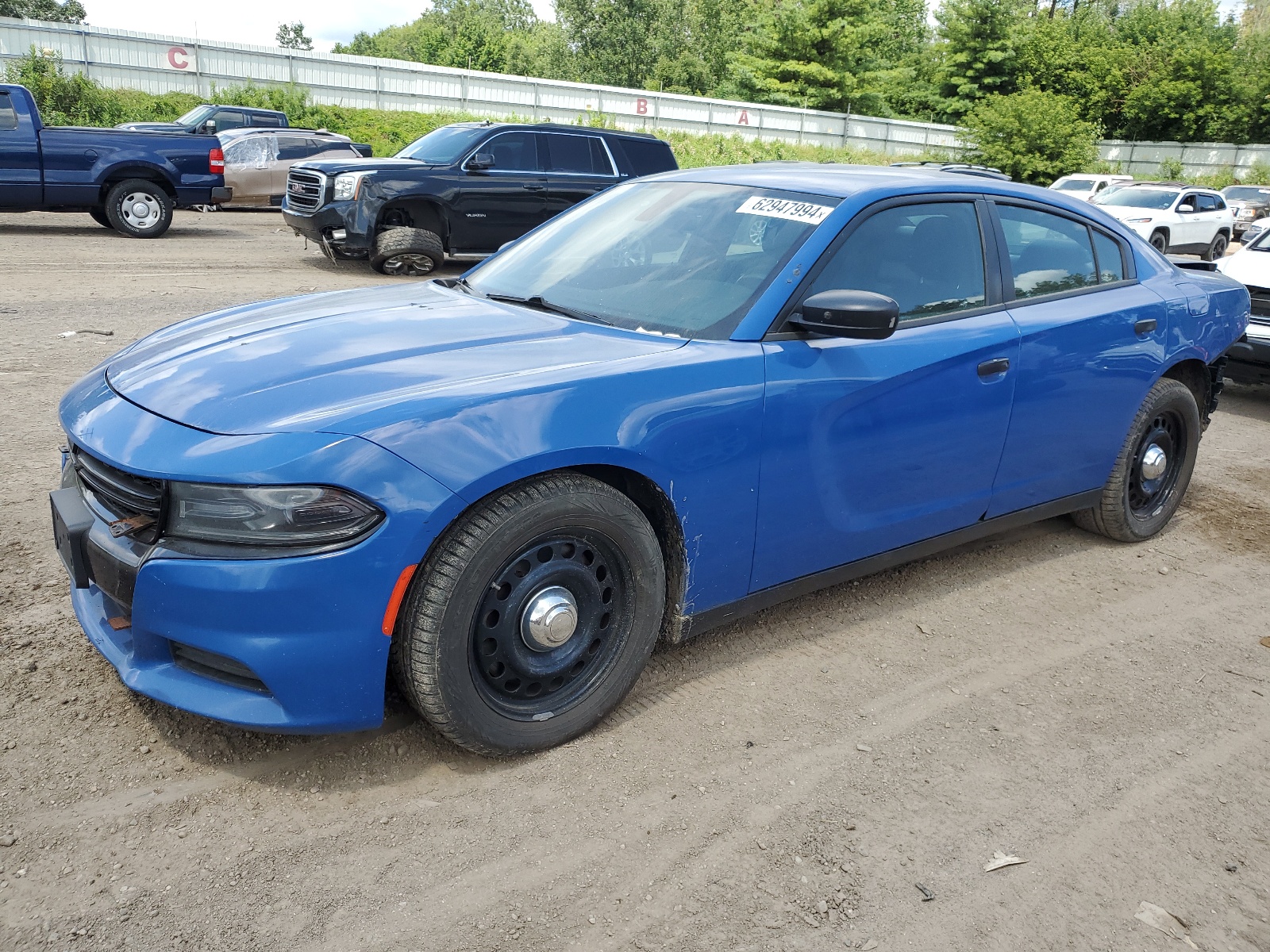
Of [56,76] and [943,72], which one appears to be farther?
[943,72]

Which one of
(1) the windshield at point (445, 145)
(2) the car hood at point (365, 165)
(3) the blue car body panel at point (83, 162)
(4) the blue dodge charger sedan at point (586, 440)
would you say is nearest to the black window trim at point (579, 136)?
(1) the windshield at point (445, 145)

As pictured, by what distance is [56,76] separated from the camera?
26875mm

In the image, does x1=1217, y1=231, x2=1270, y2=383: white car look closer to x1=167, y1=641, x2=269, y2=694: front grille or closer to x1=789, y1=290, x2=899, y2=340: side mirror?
x1=789, y1=290, x2=899, y2=340: side mirror

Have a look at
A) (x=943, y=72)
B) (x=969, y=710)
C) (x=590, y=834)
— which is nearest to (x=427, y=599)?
(x=590, y=834)

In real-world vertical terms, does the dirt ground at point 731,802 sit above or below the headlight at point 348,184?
below

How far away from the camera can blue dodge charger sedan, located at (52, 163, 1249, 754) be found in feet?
8.11

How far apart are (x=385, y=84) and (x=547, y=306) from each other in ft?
106

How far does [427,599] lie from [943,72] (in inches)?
2162

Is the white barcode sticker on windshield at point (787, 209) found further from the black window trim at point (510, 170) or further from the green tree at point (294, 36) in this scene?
the green tree at point (294, 36)

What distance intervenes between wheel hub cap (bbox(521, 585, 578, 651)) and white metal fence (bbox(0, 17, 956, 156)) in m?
31.2

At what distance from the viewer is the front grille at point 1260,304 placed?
807 centimetres

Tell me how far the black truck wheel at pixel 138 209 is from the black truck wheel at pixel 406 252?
4.51 m

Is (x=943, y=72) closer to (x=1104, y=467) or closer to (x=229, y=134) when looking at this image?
(x=229, y=134)

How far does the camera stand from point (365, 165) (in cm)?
1224
